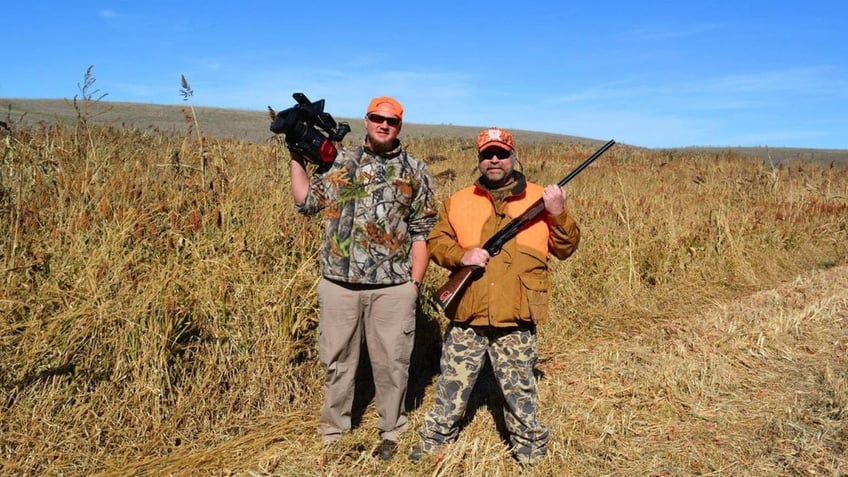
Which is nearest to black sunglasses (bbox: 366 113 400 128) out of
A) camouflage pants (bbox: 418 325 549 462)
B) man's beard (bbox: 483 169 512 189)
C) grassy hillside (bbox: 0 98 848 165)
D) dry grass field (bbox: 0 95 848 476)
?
man's beard (bbox: 483 169 512 189)

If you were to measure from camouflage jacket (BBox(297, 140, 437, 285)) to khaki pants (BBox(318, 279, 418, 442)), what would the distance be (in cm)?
11

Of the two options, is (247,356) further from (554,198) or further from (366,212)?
(554,198)

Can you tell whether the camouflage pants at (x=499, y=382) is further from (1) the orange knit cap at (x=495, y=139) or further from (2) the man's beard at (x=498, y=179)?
(1) the orange knit cap at (x=495, y=139)

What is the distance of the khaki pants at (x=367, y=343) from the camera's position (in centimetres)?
351

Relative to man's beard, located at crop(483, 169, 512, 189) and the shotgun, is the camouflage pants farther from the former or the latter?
man's beard, located at crop(483, 169, 512, 189)

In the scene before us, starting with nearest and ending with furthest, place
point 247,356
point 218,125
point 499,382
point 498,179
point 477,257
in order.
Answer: point 477,257 < point 498,179 < point 499,382 < point 247,356 < point 218,125

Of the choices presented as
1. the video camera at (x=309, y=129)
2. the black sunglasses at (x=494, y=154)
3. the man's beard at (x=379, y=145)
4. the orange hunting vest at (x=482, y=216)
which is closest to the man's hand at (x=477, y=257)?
the orange hunting vest at (x=482, y=216)

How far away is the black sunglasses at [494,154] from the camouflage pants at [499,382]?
942 millimetres

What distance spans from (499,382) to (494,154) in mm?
1267

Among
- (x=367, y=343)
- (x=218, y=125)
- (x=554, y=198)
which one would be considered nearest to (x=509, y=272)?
(x=554, y=198)

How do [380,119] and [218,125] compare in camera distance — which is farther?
[218,125]

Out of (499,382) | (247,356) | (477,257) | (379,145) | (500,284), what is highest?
(379,145)

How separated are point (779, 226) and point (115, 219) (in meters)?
9.13

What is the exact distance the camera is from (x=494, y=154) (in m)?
3.28
